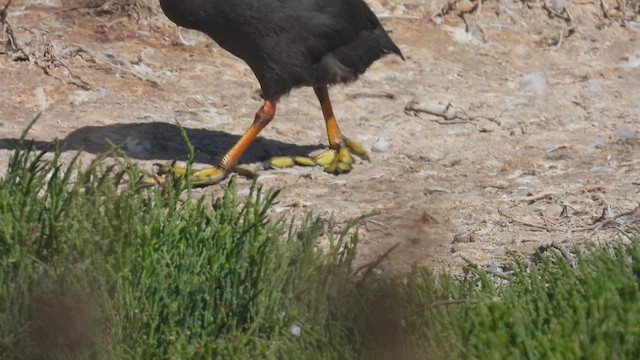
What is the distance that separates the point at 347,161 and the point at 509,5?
2767 mm

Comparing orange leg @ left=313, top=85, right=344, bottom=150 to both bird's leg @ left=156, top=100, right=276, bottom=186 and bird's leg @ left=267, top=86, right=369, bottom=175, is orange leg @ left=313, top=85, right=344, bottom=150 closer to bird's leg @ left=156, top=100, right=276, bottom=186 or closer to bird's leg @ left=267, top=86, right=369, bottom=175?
bird's leg @ left=267, top=86, right=369, bottom=175

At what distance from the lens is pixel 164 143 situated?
671 cm

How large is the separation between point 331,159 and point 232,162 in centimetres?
57

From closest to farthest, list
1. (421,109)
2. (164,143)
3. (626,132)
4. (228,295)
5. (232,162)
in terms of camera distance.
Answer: (228,295) → (232,162) → (164,143) → (626,132) → (421,109)

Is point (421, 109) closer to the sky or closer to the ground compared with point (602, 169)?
closer to the ground

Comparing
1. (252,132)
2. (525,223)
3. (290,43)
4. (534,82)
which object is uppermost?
(290,43)

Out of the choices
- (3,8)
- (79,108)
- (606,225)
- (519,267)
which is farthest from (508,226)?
(3,8)

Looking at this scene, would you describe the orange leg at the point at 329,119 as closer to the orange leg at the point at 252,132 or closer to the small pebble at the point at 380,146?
the small pebble at the point at 380,146

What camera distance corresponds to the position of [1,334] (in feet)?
11.6

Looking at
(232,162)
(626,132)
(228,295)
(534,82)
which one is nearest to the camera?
(228,295)

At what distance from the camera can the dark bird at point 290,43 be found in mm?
6074

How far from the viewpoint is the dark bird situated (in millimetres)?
6074

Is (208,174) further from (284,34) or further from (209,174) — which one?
(284,34)

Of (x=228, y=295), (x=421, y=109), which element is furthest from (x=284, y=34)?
(x=228, y=295)
